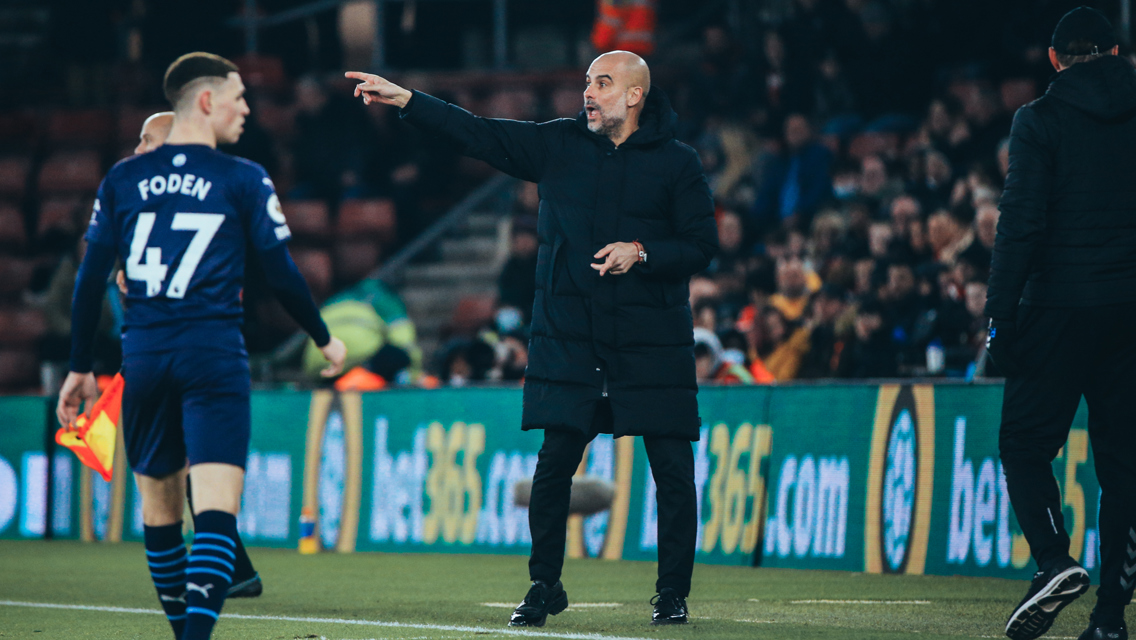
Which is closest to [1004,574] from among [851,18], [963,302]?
[963,302]

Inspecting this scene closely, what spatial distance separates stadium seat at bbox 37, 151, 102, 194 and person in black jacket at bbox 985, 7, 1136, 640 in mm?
15134

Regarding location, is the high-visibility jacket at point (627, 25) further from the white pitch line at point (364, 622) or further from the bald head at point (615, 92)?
the bald head at point (615, 92)

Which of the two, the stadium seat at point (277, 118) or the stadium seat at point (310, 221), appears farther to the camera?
the stadium seat at point (277, 118)

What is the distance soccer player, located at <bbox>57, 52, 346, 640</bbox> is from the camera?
16.4 feet

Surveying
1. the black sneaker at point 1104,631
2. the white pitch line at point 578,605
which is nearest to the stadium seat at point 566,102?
the white pitch line at point 578,605

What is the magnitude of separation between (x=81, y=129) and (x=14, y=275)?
201 cm

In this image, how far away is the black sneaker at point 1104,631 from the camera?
18.7 feet

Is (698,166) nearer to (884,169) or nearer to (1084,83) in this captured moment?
(1084,83)

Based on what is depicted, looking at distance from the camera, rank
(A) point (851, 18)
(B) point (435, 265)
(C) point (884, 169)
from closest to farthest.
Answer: (C) point (884, 169)
(A) point (851, 18)
(B) point (435, 265)

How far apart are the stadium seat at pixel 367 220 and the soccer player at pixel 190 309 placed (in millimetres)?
12827

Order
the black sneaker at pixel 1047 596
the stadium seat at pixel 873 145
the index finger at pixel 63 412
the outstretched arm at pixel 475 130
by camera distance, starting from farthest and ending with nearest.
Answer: the stadium seat at pixel 873 145 → the outstretched arm at pixel 475 130 → the black sneaker at pixel 1047 596 → the index finger at pixel 63 412

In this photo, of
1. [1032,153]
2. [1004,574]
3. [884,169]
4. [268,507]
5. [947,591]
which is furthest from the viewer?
[884,169]

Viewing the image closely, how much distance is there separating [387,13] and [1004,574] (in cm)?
1449

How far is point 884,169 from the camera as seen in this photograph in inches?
567
